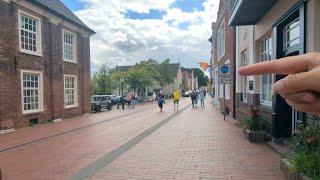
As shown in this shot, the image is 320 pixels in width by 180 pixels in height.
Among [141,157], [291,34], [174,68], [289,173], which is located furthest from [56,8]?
[174,68]

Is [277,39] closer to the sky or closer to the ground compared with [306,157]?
closer to the sky

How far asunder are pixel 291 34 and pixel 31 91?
47.7 feet

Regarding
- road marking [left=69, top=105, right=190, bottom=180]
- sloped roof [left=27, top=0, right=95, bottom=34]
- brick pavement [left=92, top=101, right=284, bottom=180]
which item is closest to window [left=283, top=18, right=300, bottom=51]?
brick pavement [left=92, top=101, right=284, bottom=180]

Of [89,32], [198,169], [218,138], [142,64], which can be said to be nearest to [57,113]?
[89,32]

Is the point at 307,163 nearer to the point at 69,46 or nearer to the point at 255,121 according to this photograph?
the point at 255,121

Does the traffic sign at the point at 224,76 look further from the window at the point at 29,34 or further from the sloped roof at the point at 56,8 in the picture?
the sloped roof at the point at 56,8

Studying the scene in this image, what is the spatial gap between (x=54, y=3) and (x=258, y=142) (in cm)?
1759

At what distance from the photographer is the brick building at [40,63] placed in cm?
1738

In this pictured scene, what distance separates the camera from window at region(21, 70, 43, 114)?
1897 cm

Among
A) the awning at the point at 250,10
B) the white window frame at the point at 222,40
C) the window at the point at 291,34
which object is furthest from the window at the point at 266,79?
the white window frame at the point at 222,40

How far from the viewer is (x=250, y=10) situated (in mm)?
11820

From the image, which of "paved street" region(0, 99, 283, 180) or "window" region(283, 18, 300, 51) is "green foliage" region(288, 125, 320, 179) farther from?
"window" region(283, 18, 300, 51)

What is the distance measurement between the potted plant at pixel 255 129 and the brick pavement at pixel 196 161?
0.79ft

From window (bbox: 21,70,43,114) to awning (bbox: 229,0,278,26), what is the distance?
11188 millimetres
